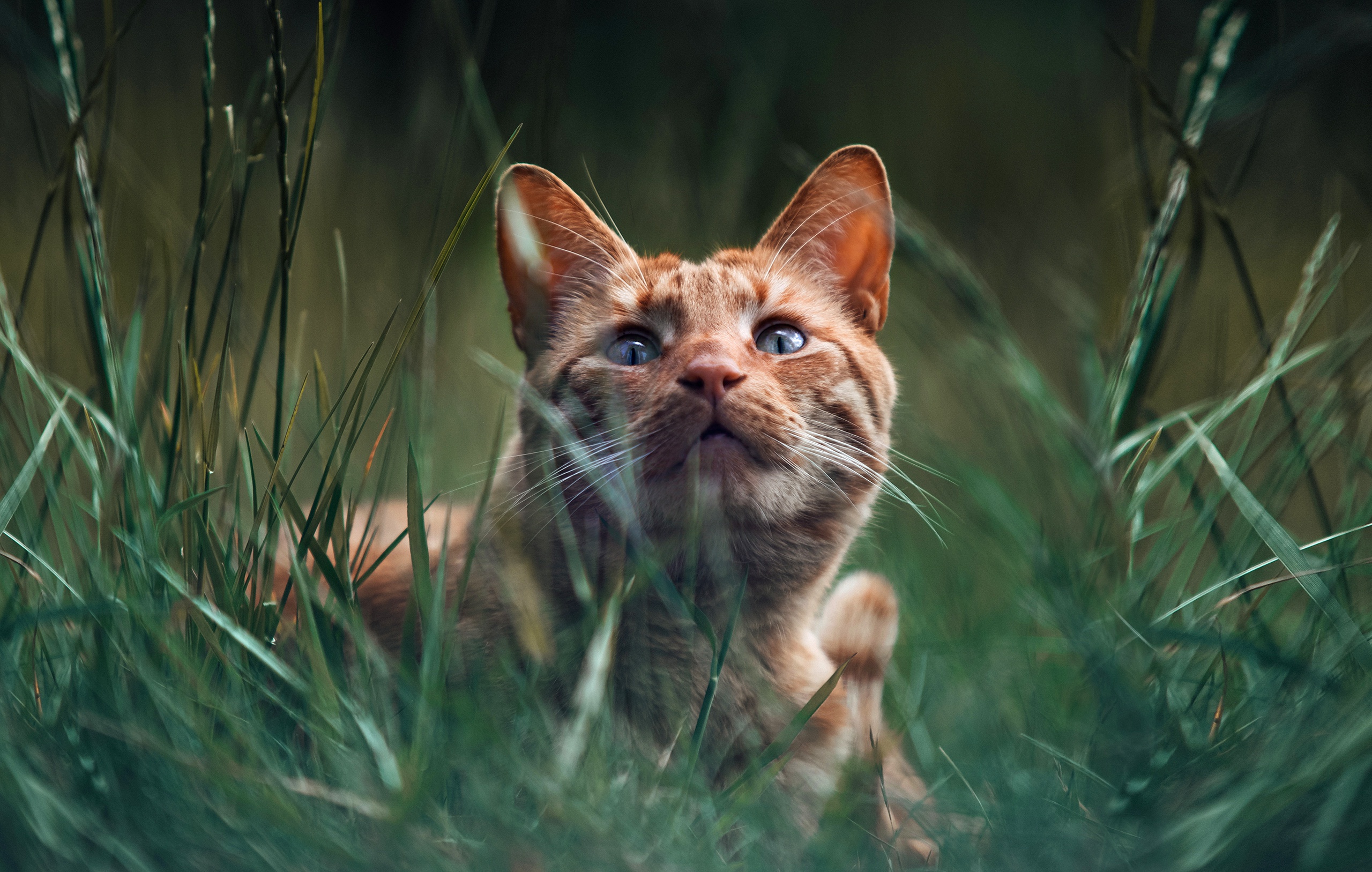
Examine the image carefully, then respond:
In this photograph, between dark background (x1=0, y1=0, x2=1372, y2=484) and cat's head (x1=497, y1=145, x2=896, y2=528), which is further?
dark background (x1=0, y1=0, x2=1372, y2=484)

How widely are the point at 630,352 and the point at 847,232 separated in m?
0.43

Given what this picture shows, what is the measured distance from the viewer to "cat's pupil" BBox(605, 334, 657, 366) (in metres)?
1.21

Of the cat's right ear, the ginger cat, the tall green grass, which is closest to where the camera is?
the tall green grass

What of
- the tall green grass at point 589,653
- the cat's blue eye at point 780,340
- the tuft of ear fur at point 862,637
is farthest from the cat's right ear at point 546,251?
the tuft of ear fur at point 862,637

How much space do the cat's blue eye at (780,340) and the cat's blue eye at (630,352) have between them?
160 mm

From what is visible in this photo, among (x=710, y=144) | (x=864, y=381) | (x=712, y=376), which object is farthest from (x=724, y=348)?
(x=710, y=144)

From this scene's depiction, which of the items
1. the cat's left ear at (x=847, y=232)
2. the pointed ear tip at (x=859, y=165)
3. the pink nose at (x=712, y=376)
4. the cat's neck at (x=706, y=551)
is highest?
the pointed ear tip at (x=859, y=165)

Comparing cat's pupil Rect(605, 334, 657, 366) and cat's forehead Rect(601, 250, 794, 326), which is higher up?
cat's forehead Rect(601, 250, 794, 326)

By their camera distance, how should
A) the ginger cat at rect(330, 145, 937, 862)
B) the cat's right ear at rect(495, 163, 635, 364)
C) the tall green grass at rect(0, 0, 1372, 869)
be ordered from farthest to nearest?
the cat's right ear at rect(495, 163, 635, 364) → the ginger cat at rect(330, 145, 937, 862) → the tall green grass at rect(0, 0, 1372, 869)

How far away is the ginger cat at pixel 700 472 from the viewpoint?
99 centimetres

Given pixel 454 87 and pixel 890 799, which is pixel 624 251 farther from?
pixel 890 799

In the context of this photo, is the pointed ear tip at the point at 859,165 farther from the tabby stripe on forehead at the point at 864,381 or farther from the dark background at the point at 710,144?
the tabby stripe on forehead at the point at 864,381

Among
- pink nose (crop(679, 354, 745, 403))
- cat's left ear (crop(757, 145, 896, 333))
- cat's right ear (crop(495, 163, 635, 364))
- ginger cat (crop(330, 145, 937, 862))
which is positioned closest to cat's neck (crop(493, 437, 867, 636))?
ginger cat (crop(330, 145, 937, 862))

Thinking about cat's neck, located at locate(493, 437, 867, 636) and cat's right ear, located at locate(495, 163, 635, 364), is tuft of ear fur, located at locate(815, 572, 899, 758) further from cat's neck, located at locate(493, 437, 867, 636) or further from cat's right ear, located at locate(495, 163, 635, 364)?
cat's right ear, located at locate(495, 163, 635, 364)
